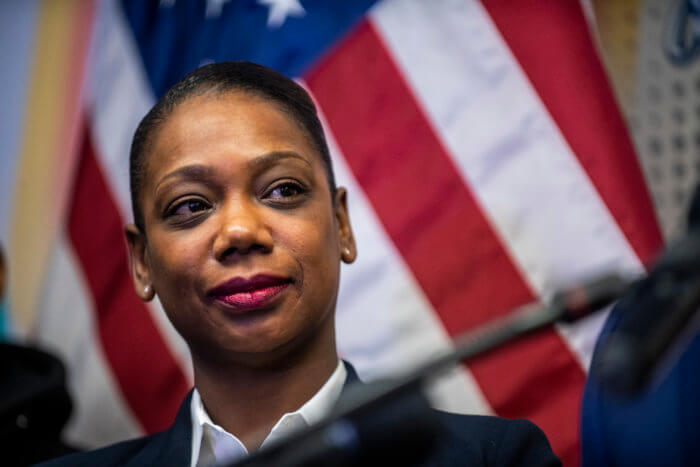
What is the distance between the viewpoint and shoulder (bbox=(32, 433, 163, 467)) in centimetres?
84

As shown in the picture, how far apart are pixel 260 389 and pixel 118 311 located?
81 centimetres

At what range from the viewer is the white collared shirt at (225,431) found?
707mm

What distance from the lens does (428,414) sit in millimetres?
387

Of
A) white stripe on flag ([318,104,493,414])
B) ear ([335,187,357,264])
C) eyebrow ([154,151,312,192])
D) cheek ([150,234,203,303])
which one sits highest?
eyebrow ([154,151,312,192])

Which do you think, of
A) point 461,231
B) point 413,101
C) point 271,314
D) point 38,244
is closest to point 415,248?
point 461,231

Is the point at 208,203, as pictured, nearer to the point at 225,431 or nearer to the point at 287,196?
the point at 287,196

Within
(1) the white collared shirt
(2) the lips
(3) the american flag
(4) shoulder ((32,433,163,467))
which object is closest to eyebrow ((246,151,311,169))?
(2) the lips

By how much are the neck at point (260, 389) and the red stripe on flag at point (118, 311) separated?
650mm

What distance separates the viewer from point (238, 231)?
64 centimetres

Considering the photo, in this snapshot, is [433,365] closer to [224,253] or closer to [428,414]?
[428,414]

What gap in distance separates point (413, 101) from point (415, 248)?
0.81 feet

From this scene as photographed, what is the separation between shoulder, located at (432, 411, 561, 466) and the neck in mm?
142

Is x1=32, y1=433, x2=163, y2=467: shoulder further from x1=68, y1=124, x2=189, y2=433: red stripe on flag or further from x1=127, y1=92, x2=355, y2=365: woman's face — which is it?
x1=68, y1=124, x2=189, y2=433: red stripe on flag

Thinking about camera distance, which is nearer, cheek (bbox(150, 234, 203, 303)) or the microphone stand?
the microphone stand
